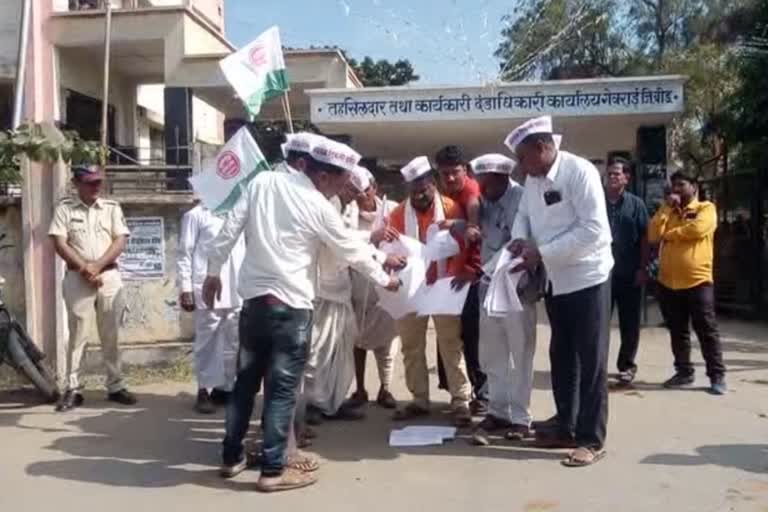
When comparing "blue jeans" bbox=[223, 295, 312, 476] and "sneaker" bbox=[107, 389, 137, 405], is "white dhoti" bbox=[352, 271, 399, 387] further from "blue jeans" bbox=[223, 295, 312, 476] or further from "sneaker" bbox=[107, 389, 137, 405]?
"sneaker" bbox=[107, 389, 137, 405]

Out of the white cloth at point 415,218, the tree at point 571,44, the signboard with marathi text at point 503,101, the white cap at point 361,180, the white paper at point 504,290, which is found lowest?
the white paper at point 504,290

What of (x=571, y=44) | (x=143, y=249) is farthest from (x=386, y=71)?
(x=143, y=249)

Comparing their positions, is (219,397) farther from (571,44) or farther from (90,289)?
(571,44)

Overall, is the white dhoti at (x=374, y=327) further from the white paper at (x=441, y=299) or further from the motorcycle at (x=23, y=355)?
the motorcycle at (x=23, y=355)

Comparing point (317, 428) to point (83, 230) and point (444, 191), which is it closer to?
point (444, 191)

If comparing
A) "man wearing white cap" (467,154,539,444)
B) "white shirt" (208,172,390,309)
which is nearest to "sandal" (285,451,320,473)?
"white shirt" (208,172,390,309)

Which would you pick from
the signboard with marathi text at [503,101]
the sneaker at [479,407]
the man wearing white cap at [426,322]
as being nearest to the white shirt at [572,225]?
the man wearing white cap at [426,322]

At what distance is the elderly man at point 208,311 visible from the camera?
22.1ft

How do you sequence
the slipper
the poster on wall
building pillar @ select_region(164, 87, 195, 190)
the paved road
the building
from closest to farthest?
the paved road → the slipper → the building → the poster on wall → building pillar @ select_region(164, 87, 195, 190)

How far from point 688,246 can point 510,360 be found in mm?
2254

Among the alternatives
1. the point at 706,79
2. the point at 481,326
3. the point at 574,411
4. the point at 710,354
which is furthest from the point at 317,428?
the point at 706,79

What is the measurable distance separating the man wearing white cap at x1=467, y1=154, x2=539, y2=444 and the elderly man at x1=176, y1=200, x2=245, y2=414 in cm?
196

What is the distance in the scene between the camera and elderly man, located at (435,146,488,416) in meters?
5.88

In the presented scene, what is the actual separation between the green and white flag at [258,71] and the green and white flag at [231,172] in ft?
2.68
